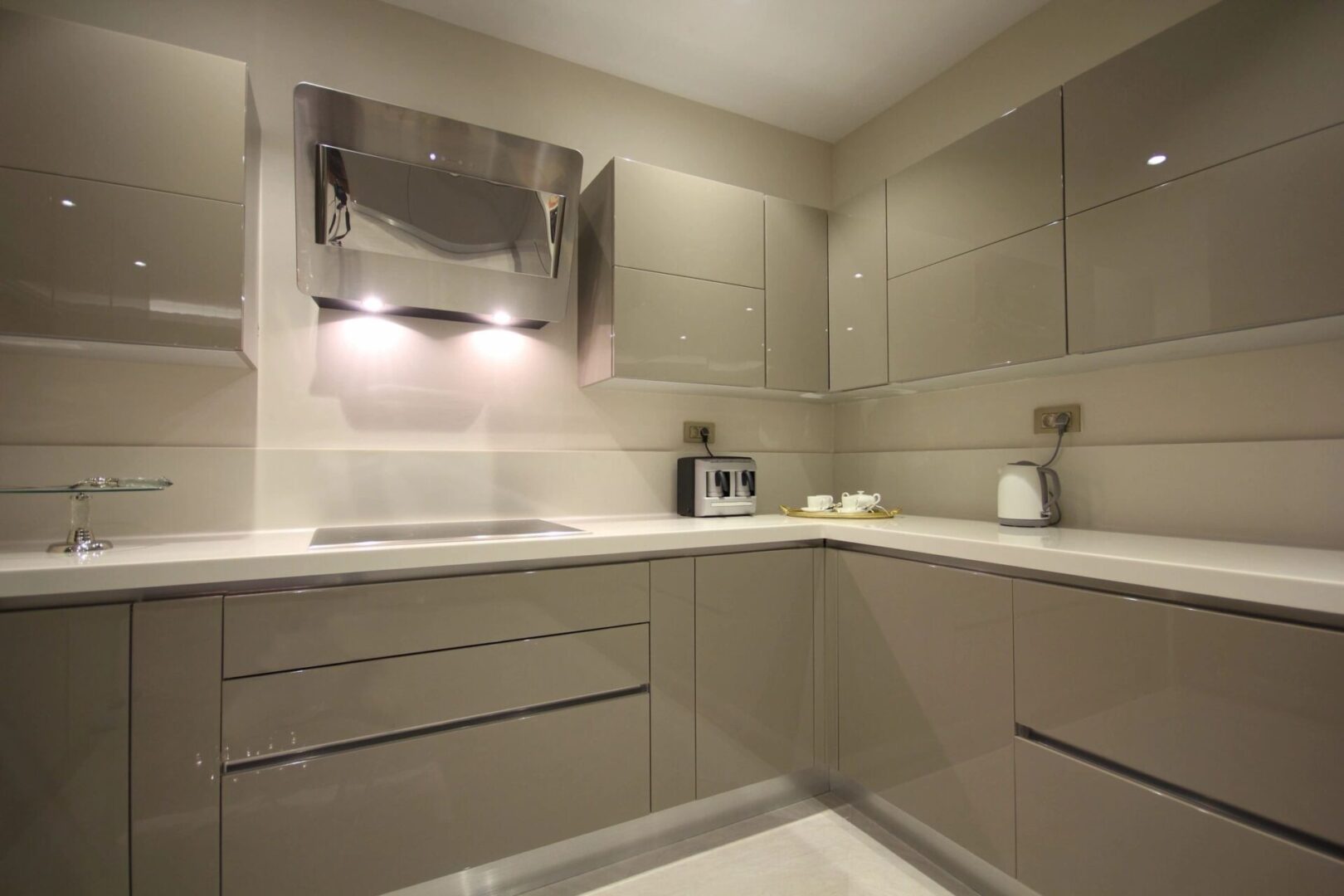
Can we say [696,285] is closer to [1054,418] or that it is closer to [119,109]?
[1054,418]

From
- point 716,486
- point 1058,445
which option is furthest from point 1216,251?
point 716,486

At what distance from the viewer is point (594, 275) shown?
205 cm

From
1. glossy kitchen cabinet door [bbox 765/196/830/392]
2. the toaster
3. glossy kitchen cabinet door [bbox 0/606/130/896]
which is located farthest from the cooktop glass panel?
glossy kitchen cabinet door [bbox 765/196/830/392]

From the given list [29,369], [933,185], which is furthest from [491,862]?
[933,185]

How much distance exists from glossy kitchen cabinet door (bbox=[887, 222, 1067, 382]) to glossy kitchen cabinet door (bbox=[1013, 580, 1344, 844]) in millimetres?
723

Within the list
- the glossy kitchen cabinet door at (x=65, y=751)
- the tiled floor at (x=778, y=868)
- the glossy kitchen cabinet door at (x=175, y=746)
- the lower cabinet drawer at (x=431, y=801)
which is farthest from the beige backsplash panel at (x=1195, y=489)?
the glossy kitchen cabinet door at (x=65, y=751)

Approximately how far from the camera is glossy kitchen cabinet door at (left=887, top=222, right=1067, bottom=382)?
5.27 ft

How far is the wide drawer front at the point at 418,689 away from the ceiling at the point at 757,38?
1910mm

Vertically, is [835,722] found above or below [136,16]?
below

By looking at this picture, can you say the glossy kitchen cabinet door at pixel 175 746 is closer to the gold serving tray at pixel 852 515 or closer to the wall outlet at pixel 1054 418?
the gold serving tray at pixel 852 515

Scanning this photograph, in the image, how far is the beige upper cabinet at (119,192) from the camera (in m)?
1.29

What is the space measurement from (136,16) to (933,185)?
2.30 m

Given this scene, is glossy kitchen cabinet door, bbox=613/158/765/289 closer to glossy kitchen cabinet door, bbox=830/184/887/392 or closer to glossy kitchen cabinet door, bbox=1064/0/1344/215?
glossy kitchen cabinet door, bbox=830/184/887/392

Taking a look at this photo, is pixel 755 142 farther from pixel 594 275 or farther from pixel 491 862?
pixel 491 862
